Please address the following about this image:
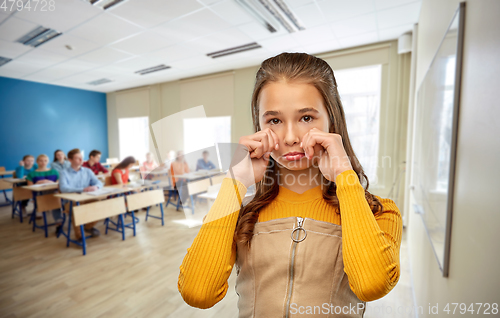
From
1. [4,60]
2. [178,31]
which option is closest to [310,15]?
[178,31]

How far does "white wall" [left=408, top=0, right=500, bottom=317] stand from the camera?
0.60 m

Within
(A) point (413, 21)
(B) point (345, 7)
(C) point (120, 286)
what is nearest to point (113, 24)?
(B) point (345, 7)

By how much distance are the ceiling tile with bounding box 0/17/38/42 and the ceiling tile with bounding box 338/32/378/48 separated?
4.59 metres

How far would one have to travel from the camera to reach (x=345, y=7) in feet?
9.87

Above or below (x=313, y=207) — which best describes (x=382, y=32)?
above

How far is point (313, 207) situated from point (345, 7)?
10.3 ft

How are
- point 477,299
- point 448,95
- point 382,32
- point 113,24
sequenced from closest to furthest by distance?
point 477,299
point 448,95
point 113,24
point 382,32

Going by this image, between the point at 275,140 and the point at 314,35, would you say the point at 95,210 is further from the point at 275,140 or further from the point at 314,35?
the point at 314,35

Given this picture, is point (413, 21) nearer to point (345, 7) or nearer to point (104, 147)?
point (345, 7)

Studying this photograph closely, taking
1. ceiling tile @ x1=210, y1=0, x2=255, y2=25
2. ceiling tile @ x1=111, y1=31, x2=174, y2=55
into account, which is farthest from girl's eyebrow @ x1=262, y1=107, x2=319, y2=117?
ceiling tile @ x1=111, y1=31, x2=174, y2=55

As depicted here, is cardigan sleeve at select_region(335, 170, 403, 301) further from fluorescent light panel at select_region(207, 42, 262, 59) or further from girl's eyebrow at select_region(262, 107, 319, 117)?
fluorescent light panel at select_region(207, 42, 262, 59)

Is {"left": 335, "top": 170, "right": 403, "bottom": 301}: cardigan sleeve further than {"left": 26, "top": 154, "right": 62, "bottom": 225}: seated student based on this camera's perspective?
No

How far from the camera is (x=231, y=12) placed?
10.3 ft

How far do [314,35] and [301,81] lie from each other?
12.1 feet
